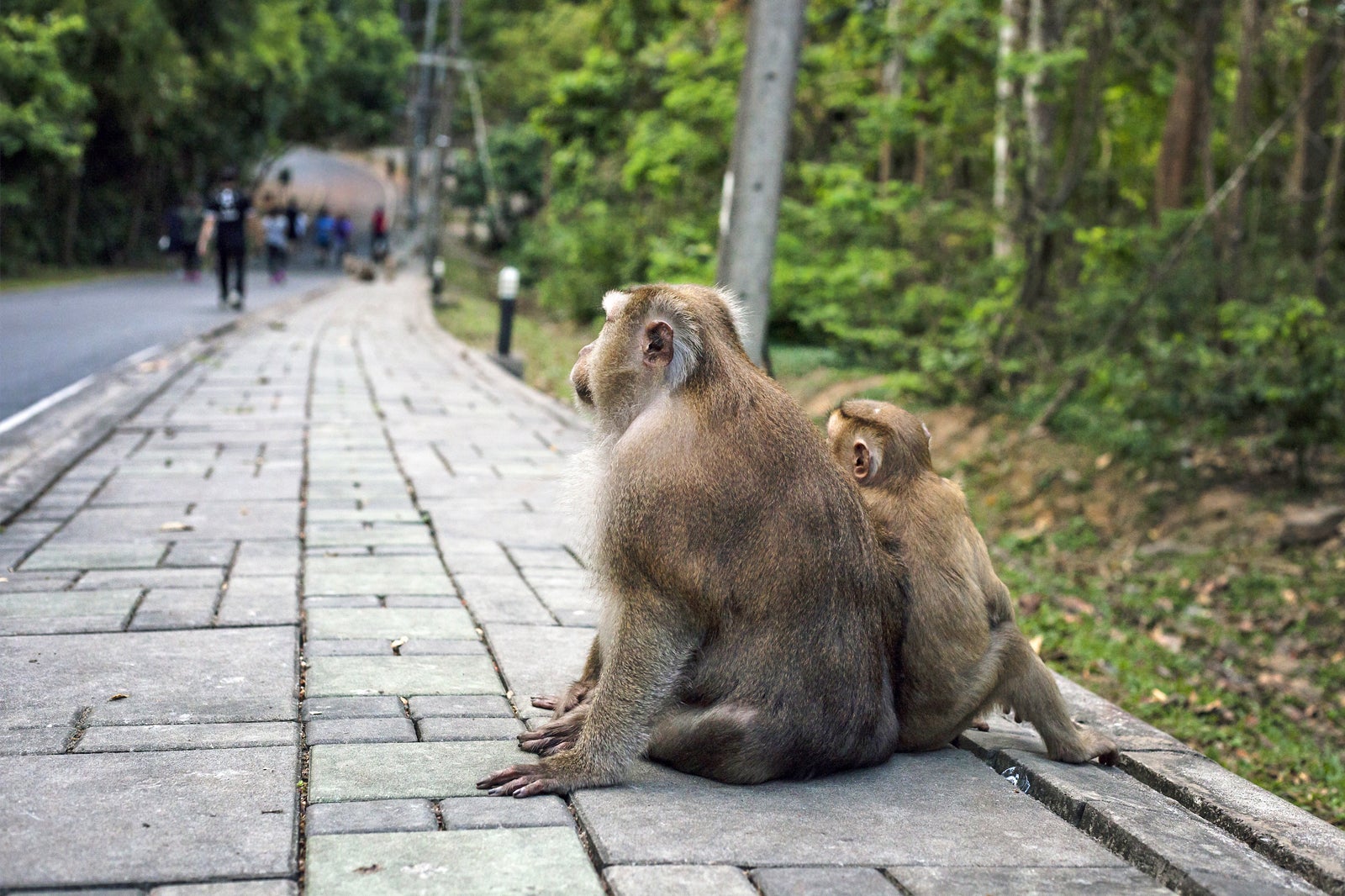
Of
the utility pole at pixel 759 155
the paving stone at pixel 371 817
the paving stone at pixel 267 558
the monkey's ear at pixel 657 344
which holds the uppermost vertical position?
the utility pole at pixel 759 155

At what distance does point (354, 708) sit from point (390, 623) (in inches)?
34.2

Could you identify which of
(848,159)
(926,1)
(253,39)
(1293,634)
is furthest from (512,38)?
(1293,634)

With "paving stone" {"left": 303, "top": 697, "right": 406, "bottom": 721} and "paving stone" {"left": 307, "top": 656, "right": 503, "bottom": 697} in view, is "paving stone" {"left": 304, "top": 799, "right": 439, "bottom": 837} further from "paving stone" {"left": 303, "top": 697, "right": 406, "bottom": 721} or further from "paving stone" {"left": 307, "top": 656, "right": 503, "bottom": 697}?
"paving stone" {"left": 307, "top": 656, "right": 503, "bottom": 697}

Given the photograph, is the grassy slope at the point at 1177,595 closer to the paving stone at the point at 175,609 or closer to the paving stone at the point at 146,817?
the paving stone at the point at 175,609

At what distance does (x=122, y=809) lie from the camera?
282 centimetres

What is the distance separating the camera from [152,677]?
12.3 feet

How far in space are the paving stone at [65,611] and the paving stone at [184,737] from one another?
3.17 ft

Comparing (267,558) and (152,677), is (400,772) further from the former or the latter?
(267,558)

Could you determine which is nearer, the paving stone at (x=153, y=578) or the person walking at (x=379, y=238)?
the paving stone at (x=153, y=578)

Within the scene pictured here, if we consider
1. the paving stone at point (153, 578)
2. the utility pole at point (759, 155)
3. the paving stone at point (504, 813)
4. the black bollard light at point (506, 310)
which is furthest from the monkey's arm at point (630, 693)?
the black bollard light at point (506, 310)

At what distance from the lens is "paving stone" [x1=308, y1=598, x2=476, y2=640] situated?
4.30 meters

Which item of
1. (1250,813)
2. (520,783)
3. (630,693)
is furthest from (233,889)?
(1250,813)

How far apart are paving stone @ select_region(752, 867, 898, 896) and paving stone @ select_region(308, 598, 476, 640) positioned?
1.89 m

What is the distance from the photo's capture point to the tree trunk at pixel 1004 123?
11852mm
